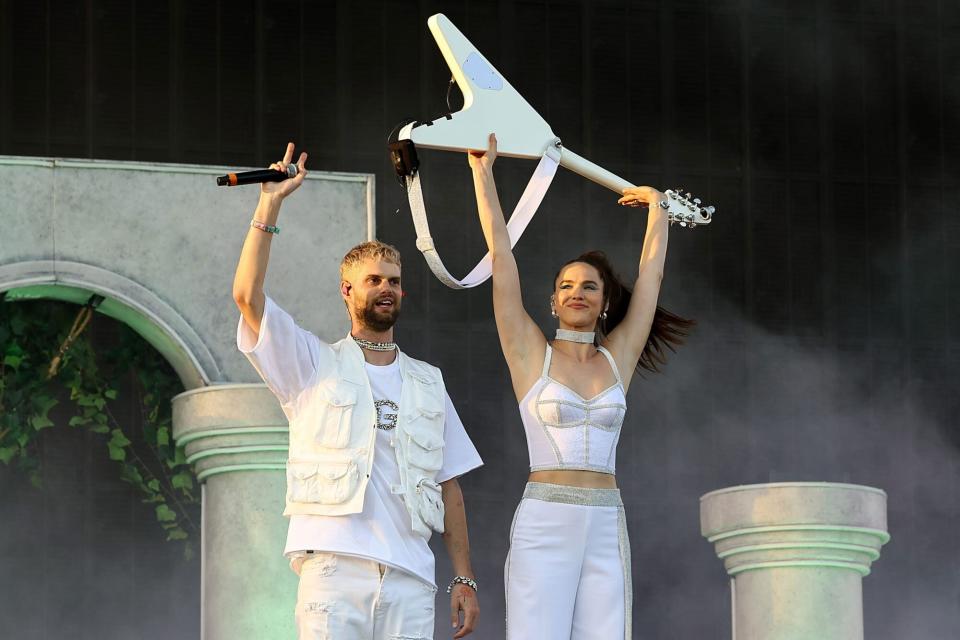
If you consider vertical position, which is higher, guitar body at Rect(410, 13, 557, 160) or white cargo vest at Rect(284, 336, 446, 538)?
guitar body at Rect(410, 13, 557, 160)

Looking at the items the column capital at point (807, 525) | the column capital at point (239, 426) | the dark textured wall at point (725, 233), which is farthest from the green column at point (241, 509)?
the dark textured wall at point (725, 233)

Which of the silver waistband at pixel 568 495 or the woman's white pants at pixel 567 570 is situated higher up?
the silver waistband at pixel 568 495

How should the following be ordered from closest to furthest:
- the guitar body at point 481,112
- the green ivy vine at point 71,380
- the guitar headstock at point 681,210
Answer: the guitar body at point 481,112
the guitar headstock at point 681,210
the green ivy vine at point 71,380

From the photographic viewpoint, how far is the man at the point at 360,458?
407 cm

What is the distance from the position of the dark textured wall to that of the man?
148 inches

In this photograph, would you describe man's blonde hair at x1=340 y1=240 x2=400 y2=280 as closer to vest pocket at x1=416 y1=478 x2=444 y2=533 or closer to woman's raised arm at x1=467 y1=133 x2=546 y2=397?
woman's raised arm at x1=467 y1=133 x2=546 y2=397

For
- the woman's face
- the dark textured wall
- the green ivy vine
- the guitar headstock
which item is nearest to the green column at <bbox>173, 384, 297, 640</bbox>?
the green ivy vine

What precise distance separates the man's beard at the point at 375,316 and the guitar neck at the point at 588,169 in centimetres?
67

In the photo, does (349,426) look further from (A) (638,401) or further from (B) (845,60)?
(B) (845,60)

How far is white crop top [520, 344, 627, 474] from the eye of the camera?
14.4 ft

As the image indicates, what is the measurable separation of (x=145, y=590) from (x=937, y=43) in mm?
4247

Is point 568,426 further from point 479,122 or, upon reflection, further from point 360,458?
point 479,122

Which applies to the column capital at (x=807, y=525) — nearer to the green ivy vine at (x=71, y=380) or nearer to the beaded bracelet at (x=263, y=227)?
the green ivy vine at (x=71, y=380)

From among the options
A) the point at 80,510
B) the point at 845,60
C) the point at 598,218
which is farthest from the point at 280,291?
the point at 845,60
